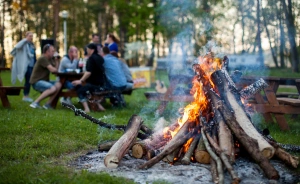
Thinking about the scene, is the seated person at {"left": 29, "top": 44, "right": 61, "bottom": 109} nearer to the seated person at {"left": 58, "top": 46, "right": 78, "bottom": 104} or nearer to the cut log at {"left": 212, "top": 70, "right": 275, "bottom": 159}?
the seated person at {"left": 58, "top": 46, "right": 78, "bottom": 104}

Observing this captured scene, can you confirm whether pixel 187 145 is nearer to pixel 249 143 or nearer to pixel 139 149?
pixel 139 149

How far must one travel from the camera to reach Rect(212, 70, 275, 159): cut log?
14.6ft

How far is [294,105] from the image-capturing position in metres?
6.86

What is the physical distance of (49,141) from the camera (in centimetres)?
575

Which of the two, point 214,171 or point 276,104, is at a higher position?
point 276,104

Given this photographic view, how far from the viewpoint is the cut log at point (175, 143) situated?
4.42 meters

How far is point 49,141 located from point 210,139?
2545mm

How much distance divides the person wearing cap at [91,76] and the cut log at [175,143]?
4671mm

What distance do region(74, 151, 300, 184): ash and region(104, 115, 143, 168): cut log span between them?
3.4 inches

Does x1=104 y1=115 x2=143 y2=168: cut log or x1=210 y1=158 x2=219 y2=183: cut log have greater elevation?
x1=104 y1=115 x2=143 y2=168: cut log

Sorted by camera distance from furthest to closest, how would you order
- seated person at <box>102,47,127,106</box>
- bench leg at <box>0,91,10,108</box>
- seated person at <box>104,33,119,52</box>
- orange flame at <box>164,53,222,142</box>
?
seated person at <box>104,33,119,52</box> → seated person at <box>102,47,127,106</box> → bench leg at <box>0,91,10,108</box> → orange flame at <box>164,53,222,142</box>

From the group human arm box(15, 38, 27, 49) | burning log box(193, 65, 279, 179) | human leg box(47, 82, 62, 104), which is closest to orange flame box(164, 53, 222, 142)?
burning log box(193, 65, 279, 179)

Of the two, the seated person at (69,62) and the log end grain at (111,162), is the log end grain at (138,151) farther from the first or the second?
the seated person at (69,62)

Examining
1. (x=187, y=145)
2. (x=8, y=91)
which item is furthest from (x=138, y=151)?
(x=8, y=91)
